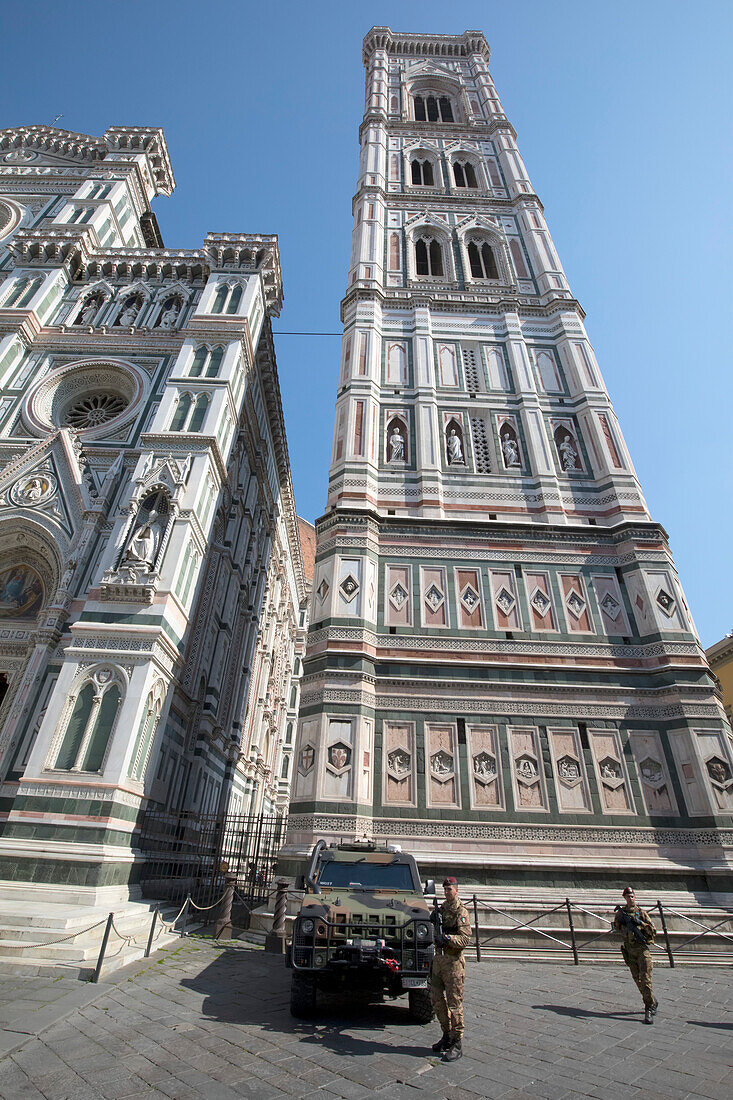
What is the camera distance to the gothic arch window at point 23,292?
64.8 feet

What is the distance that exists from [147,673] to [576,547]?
10.6 m

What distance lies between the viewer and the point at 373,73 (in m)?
32.1

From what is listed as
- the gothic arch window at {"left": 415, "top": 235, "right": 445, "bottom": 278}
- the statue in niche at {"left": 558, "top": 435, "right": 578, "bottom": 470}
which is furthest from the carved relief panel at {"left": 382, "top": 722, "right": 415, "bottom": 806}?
the gothic arch window at {"left": 415, "top": 235, "right": 445, "bottom": 278}

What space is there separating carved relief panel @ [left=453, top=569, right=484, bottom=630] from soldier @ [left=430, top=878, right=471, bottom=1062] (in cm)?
860

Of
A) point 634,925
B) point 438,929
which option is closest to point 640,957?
point 634,925

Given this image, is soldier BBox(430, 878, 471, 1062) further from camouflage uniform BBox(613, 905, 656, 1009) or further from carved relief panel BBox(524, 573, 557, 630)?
carved relief panel BBox(524, 573, 557, 630)

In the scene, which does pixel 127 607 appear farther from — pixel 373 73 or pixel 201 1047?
pixel 373 73

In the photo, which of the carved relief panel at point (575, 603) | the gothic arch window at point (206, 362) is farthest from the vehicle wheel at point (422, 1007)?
the gothic arch window at point (206, 362)

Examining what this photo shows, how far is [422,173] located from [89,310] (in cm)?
1676

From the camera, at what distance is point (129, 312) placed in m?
20.8

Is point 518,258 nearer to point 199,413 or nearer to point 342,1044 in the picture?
point 199,413

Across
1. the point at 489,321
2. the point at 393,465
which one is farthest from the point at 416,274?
the point at 393,465

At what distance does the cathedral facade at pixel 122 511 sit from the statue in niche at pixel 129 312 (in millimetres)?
90

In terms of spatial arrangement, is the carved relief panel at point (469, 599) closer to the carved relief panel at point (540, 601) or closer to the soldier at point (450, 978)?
the carved relief panel at point (540, 601)
